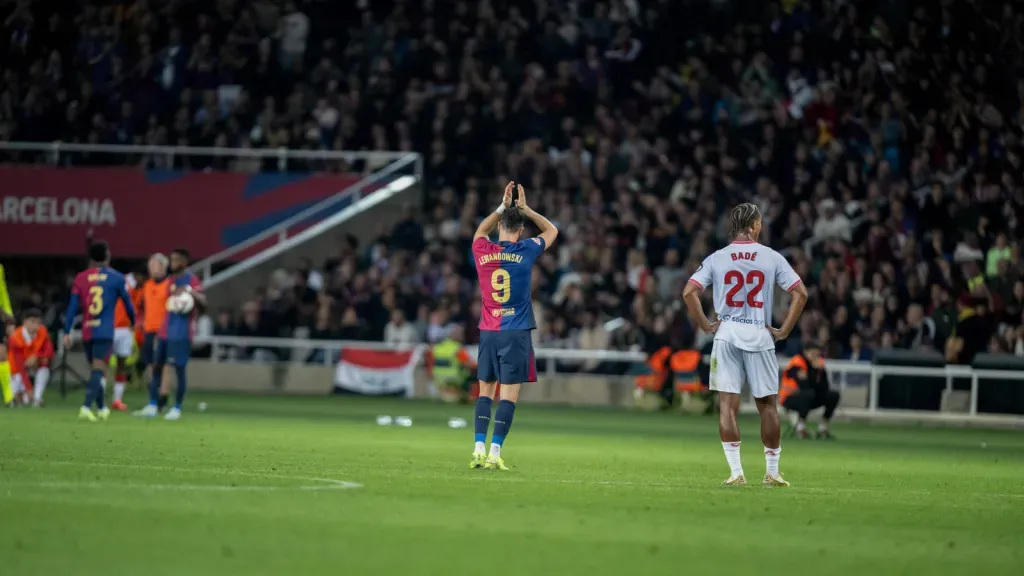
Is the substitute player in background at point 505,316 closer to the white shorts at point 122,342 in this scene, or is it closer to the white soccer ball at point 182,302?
the white soccer ball at point 182,302

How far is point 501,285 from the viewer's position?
1456cm

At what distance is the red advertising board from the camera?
3484 cm

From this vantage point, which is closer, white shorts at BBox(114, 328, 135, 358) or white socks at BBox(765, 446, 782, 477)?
white socks at BBox(765, 446, 782, 477)

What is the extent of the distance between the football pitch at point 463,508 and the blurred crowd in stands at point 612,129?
10593 mm

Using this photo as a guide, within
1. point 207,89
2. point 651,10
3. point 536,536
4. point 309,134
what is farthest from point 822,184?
point 536,536

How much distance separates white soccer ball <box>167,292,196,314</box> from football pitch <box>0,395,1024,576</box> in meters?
2.65

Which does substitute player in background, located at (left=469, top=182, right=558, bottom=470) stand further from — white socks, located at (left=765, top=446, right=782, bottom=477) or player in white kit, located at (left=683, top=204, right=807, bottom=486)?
white socks, located at (left=765, top=446, right=782, bottom=477)

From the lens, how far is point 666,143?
3362 cm

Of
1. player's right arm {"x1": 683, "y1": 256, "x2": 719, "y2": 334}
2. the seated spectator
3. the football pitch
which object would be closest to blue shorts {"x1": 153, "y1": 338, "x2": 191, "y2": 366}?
the football pitch

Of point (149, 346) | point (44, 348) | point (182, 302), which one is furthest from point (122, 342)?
point (182, 302)

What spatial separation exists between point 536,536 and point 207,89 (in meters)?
28.8

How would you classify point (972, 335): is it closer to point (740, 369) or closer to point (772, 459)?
point (772, 459)

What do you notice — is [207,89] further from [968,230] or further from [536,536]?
[536,536]

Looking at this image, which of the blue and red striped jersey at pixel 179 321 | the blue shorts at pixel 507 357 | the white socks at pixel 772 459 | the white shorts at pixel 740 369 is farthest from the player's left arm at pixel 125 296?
the white socks at pixel 772 459
